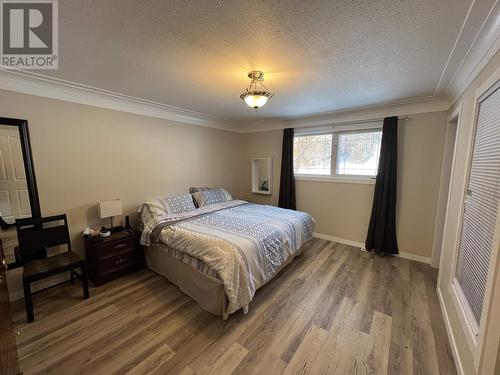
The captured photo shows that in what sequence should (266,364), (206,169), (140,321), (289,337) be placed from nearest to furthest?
(266,364) < (289,337) < (140,321) < (206,169)

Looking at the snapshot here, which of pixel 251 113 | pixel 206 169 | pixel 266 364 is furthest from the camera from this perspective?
pixel 206 169

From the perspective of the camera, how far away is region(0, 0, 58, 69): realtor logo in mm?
1209

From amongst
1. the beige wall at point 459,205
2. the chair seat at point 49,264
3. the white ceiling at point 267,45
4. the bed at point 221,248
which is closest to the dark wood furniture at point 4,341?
the chair seat at point 49,264

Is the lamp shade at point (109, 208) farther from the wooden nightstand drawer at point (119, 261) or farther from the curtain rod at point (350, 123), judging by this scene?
the curtain rod at point (350, 123)

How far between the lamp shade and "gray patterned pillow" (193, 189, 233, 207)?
47.8 inches

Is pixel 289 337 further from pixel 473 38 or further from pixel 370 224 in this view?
pixel 473 38

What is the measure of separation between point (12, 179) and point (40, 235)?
0.65 m

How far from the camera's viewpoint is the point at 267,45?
5.04 feet

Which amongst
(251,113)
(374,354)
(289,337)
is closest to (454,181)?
(374,354)

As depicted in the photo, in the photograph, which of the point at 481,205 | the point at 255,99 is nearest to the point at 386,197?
the point at 481,205

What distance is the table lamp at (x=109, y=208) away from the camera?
2.60m

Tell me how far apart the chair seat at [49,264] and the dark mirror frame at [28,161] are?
52cm

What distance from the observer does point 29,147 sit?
2189mm

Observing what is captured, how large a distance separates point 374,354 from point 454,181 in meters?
1.87
